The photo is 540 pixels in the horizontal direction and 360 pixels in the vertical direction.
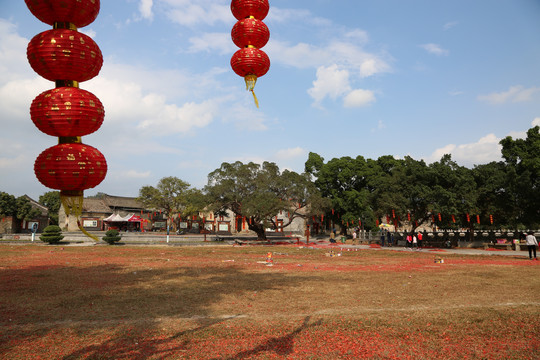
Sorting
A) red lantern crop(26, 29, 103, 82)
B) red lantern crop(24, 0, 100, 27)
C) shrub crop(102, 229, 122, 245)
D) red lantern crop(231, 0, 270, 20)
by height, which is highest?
red lantern crop(231, 0, 270, 20)

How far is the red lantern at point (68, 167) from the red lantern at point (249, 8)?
18.4 ft

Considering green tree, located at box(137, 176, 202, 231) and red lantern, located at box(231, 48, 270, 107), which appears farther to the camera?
green tree, located at box(137, 176, 202, 231)

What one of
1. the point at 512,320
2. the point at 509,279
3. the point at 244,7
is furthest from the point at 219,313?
the point at 509,279

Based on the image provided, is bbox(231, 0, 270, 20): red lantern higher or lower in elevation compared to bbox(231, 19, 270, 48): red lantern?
higher

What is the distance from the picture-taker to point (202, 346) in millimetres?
5945

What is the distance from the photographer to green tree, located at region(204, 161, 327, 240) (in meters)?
37.1

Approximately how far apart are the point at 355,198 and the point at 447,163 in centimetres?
1564

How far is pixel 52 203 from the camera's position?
68125 mm

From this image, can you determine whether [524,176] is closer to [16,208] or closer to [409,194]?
[409,194]

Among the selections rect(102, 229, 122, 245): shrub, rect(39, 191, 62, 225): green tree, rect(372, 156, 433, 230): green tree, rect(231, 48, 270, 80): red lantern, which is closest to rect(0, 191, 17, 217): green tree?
rect(39, 191, 62, 225): green tree

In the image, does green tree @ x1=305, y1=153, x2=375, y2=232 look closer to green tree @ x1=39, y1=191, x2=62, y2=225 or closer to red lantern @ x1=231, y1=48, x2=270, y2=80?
red lantern @ x1=231, y1=48, x2=270, y2=80

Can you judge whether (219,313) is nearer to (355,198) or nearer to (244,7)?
(244,7)

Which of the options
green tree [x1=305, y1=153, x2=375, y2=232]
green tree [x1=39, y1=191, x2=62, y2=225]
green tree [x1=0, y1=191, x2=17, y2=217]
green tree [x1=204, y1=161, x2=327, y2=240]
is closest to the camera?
green tree [x1=204, y1=161, x2=327, y2=240]

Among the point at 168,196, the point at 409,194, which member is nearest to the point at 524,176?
the point at 409,194
